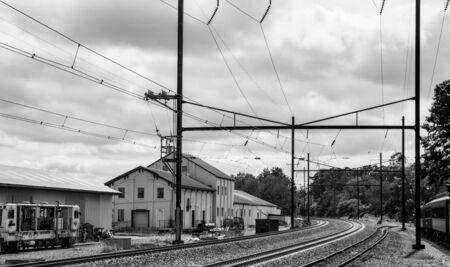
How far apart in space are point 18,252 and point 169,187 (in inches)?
1507

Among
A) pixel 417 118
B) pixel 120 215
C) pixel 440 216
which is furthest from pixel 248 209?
pixel 417 118

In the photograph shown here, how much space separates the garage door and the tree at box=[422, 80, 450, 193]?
30695 mm

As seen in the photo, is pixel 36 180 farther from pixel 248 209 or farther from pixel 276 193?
pixel 276 193

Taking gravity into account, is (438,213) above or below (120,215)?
→ above

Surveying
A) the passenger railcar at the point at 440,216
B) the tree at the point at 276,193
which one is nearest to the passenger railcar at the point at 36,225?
the passenger railcar at the point at 440,216

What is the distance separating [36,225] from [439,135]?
46.1 m

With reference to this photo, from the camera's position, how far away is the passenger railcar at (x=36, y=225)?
3209cm

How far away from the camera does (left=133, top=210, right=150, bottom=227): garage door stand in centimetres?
6962

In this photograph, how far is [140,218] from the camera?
230 ft

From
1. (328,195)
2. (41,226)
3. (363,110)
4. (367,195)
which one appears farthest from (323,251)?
(328,195)

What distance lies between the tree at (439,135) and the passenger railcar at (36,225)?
42109mm

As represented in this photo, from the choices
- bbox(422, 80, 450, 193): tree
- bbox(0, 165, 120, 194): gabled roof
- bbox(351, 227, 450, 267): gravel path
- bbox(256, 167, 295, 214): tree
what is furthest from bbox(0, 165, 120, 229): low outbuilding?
bbox(256, 167, 295, 214): tree

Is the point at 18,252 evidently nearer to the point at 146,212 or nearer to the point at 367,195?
the point at 146,212

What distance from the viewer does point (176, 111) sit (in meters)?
33.8
